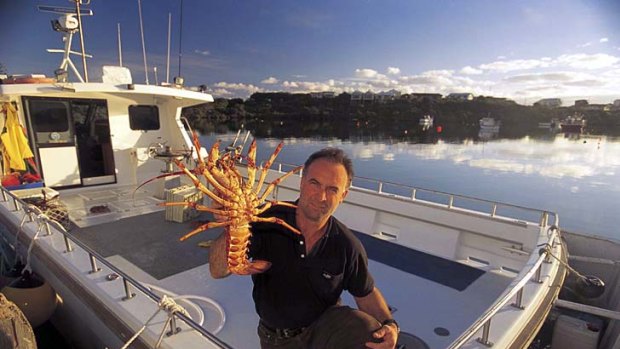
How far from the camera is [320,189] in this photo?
5.28 ft

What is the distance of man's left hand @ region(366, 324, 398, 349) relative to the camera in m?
1.53

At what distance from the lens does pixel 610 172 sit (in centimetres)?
2689

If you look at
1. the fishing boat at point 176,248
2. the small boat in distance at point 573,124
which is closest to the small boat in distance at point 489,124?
the small boat in distance at point 573,124

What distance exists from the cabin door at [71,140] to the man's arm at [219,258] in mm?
7182

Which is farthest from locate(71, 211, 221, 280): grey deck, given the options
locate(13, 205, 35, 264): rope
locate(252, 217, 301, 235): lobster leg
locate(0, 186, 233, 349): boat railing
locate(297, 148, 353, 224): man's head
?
locate(297, 148, 353, 224): man's head

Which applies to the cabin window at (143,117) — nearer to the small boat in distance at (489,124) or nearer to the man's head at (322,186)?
the man's head at (322,186)

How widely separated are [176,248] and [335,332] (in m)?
3.95

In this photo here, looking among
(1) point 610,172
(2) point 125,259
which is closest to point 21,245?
(2) point 125,259

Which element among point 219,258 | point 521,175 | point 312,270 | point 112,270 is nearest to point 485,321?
point 312,270

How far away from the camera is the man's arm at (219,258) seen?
5.19 ft

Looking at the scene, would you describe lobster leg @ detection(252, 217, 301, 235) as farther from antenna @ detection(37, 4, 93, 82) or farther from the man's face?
antenna @ detection(37, 4, 93, 82)

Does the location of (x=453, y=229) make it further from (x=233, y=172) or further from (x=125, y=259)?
(x=125, y=259)

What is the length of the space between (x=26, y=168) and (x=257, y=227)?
7.35m

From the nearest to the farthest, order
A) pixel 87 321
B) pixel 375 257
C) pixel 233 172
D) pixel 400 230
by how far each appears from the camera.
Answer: pixel 233 172 → pixel 87 321 → pixel 375 257 → pixel 400 230
